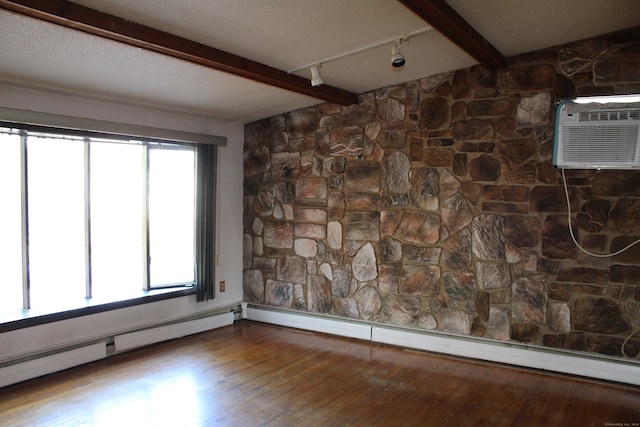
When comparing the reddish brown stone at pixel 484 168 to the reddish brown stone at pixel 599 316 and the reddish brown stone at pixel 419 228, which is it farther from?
the reddish brown stone at pixel 599 316

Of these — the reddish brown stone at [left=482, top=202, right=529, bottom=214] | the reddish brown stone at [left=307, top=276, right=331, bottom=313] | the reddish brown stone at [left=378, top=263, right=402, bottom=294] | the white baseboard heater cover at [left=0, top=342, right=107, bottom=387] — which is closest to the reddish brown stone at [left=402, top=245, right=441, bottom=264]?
the reddish brown stone at [left=378, top=263, right=402, bottom=294]

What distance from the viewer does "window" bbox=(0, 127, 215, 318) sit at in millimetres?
3312

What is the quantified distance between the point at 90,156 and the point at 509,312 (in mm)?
3839

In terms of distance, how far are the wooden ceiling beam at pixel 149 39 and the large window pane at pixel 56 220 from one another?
1.57m

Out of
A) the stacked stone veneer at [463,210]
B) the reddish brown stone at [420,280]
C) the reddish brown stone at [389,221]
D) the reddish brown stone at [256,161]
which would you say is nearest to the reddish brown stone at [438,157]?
the stacked stone veneer at [463,210]

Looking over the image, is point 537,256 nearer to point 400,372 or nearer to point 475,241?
point 475,241

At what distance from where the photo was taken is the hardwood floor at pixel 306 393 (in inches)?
103

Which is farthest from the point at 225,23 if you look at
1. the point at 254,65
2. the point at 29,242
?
the point at 29,242

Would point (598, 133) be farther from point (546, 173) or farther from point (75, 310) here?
point (75, 310)

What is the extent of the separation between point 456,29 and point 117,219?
3.28 metres

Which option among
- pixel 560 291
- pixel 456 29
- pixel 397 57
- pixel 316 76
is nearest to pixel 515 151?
pixel 560 291

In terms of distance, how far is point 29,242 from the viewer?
3365 mm

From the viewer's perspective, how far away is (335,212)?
433 cm

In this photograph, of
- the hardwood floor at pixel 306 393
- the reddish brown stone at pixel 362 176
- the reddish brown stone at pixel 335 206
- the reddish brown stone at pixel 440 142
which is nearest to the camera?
the hardwood floor at pixel 306 393
